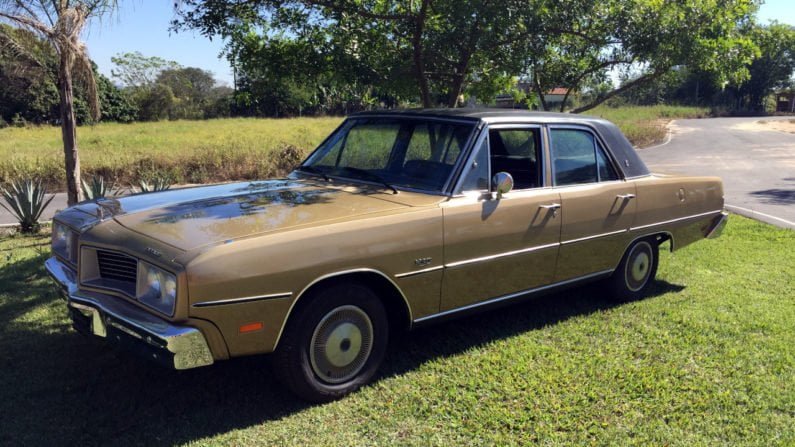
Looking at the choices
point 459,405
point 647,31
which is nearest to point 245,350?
point 459,405

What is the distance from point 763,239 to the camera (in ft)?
26.5

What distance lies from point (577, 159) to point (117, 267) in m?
3.49

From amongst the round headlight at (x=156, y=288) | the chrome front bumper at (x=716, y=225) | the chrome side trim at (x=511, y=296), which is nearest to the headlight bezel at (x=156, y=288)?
the round headlight at (x=156, y=288)

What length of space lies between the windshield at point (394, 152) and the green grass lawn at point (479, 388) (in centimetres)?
123

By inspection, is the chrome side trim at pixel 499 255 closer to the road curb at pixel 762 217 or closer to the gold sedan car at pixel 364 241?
the gold sedan car at pixel 364 241

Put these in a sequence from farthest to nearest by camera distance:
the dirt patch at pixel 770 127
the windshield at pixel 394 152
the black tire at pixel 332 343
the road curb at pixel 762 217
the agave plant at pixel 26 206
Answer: the dirt patch at pixel 770 127
the road curb at pixel 762 217
the agave plant at pixel 26 206
the windshield at pixel 394 152
the black tire at pixel 332 343

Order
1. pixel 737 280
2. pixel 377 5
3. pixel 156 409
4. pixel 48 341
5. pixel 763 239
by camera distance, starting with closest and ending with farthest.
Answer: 1. pixel 156 409
2. pixel 48 341
3. pixel 737 280
4. pixel 377 5
5. pixel 763 239

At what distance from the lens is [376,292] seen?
3.85 meters

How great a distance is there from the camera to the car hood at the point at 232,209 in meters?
3.33

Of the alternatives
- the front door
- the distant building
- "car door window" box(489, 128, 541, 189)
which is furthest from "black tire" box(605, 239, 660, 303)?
the distant building

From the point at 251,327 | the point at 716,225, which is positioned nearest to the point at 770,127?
the point at 716,225

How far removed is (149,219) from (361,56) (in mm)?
4391

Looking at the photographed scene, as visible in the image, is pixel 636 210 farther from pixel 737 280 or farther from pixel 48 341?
pixel 48 341

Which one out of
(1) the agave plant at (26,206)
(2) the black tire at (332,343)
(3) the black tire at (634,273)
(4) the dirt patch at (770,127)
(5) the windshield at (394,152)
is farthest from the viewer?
(4) the dirt patch at (770,127)
